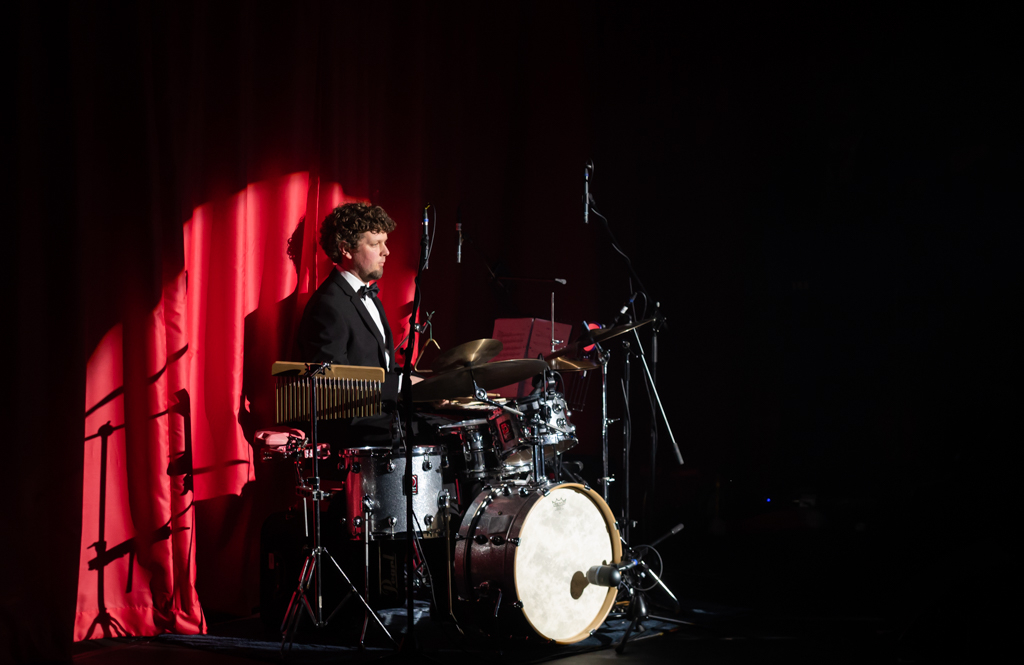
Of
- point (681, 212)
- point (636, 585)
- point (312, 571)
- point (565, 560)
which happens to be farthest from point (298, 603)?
point (681, 212)

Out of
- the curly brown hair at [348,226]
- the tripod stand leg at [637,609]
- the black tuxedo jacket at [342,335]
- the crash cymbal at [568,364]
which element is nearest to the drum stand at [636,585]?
the tripod stand leg at [637,609]

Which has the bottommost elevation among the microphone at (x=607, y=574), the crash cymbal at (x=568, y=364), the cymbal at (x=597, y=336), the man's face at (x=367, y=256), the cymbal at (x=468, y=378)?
the microphone at (x=607, y=574)

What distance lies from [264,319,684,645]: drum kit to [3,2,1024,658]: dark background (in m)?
0.75

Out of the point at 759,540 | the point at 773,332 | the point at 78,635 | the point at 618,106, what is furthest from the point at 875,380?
the point at 78,635

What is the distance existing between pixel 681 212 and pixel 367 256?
1.86 meters

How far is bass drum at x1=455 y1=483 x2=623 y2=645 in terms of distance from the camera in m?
2.91

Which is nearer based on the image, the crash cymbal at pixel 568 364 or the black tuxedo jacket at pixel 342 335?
the crash cymbal at pixel 568 364

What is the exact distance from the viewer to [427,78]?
4.62 m

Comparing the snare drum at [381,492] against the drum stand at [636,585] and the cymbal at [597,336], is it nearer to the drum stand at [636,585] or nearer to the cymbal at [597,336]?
the cymbal at [597,336]

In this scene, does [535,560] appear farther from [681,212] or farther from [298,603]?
[681,212]

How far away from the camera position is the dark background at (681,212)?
114 inches

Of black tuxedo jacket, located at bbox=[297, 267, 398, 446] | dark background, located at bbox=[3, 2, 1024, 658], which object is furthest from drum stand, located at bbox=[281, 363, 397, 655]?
dark background, located at bbox=[3, 2, 1024, 658]

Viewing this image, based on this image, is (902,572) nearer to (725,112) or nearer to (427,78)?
(725,112)

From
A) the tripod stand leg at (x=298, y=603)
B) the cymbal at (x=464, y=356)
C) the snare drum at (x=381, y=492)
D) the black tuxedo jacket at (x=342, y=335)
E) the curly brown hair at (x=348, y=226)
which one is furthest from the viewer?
the curly brown hair at (x=348, y=226)
